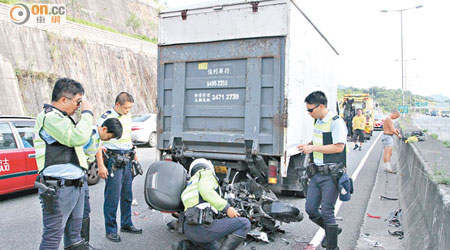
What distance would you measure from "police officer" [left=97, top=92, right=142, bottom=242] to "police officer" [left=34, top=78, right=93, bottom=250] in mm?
1213

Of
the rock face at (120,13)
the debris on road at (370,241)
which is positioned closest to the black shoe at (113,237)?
the debris on road at (370,241)

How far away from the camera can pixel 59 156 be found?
3.05m

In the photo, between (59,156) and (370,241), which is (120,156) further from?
(370,241)

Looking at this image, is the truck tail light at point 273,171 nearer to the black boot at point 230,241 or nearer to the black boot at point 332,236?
the black boot at point 332,236

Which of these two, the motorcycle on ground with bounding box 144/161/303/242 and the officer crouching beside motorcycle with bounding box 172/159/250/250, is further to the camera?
the motorcycle on ground with bounding box 144/161/303/242

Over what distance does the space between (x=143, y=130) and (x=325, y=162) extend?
1063cm

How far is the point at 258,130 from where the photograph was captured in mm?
5137

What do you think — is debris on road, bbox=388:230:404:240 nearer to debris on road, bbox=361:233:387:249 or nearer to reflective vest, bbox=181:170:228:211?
debris on road, bbox=361:233:387:249

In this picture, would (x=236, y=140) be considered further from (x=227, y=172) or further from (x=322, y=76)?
(x=322, y=76)

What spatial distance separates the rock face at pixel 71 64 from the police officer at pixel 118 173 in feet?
42.6

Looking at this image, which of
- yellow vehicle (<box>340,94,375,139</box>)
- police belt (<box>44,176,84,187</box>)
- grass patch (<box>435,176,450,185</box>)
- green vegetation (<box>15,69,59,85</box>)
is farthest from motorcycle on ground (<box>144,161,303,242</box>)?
yellow vehicle (<box>340,94,375,139</box>)

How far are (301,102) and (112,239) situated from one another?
11.2ft

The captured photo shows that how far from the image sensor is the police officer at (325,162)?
410cm

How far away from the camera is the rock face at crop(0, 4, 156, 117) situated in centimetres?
1666
